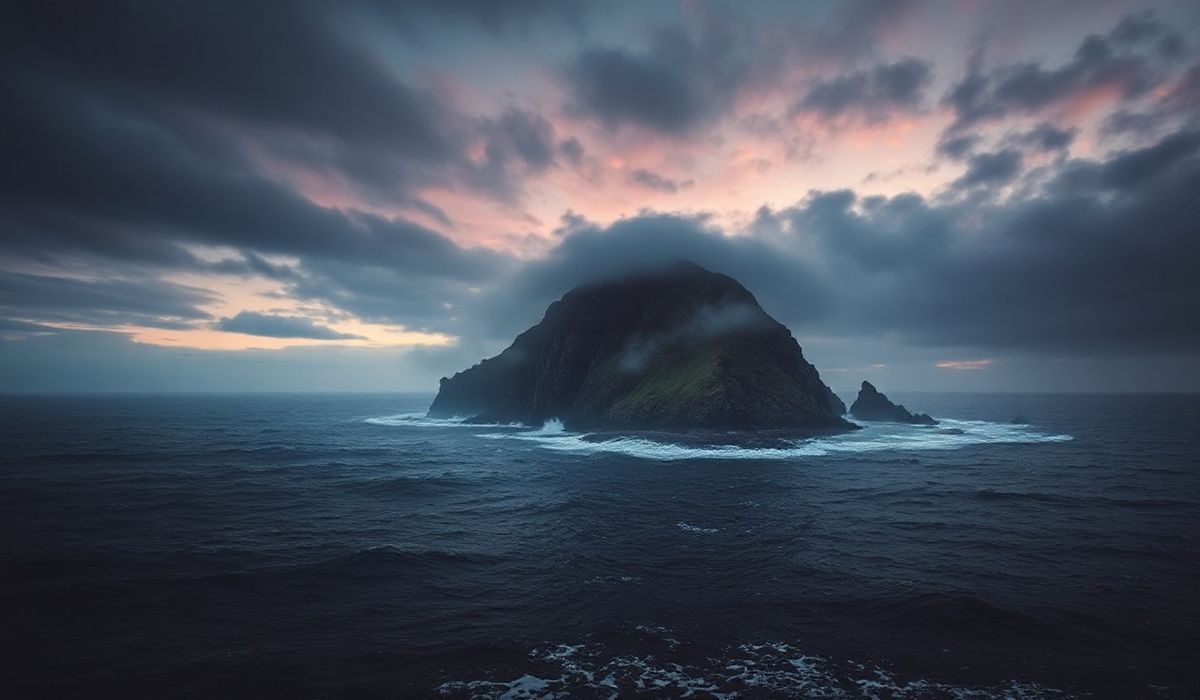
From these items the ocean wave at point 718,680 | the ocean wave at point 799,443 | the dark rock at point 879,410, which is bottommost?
the ocean wave at point 718,680

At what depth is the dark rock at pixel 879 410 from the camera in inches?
Result: 4747

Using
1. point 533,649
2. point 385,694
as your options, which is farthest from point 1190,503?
point 385,694

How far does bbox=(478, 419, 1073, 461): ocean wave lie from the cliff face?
1001cm

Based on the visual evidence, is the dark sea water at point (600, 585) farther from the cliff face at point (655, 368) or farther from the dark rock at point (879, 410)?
the dark rock at point (879, 410)

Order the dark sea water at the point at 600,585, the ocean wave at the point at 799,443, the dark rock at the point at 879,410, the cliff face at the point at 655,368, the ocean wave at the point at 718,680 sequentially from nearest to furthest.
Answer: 1. the ocean wave at the point at 718,680
2. the dark sea water at the point at 600,585
3. the ocean wave at the point at 799,443
4. the cliff face at the point at 655,368
5. the dark rock at the point at 879,410

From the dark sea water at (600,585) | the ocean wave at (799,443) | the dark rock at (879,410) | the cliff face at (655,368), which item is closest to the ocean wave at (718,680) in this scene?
the dark sea water at (600,585)

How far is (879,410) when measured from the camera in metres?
129

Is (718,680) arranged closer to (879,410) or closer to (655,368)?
(655,368)

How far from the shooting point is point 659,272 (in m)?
151

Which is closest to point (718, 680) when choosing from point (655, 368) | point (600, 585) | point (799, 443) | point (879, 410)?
point (600, 585)

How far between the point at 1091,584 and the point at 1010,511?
621 inches

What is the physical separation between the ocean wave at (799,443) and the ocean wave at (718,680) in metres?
47.2

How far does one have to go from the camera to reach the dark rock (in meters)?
121

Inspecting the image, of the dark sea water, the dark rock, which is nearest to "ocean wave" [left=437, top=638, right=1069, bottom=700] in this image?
the dark sea water
